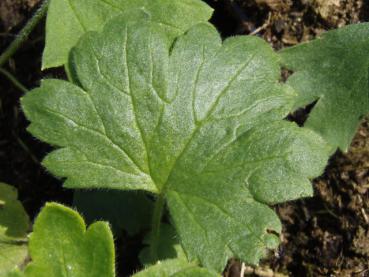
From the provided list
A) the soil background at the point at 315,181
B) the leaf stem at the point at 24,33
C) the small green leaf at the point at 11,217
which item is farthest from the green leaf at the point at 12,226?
the leaf stem at the point at 24,33

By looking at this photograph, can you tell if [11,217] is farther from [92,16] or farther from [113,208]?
[92,16]

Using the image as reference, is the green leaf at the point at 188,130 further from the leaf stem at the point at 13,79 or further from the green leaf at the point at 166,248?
the leaf stem at the point at 13,79

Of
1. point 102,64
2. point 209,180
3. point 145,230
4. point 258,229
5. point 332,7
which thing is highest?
point 102,64

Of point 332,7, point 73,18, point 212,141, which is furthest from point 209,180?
point 332,7

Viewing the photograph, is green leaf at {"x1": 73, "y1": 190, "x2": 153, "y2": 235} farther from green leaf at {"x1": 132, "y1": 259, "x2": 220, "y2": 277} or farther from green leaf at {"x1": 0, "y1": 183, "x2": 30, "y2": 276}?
green leaf at {"x1": 132, "y1": 259, "x2": 220, "y2": 277}

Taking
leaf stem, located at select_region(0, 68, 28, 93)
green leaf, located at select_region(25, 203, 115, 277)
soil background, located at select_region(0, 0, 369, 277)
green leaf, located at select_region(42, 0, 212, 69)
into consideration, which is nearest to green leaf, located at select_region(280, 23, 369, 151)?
soil background, located at select_region(0, 0, 369, 277)

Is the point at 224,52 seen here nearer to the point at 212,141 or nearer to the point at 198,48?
the point at 198,48
